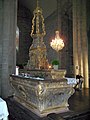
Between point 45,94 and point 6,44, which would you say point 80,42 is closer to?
point 6,44

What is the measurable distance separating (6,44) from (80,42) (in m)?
5.97

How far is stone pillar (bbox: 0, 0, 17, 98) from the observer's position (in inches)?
298

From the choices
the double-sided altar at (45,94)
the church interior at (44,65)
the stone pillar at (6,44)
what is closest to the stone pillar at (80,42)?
the church interior at (44,65)

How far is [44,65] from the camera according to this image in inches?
388

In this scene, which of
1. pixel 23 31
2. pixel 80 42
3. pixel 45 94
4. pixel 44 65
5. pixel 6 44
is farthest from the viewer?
pixel 23 31

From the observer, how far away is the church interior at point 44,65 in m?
4.50

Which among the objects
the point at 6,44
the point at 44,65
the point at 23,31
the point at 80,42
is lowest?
the point at 44,65

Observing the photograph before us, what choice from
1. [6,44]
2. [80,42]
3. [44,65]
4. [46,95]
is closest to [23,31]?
[80,42]

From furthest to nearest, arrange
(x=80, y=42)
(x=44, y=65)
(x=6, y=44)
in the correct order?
Answer: (x=80, y=42)
(x=44, y=65)
(x=6, y=44)

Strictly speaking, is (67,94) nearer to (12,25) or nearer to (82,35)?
(12,25)

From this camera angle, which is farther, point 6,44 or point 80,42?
point 80,42

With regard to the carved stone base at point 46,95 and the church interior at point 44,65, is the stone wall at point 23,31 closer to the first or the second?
the church interior at point 44,65

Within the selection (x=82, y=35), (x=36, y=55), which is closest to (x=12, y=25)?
(x=36, y=55)

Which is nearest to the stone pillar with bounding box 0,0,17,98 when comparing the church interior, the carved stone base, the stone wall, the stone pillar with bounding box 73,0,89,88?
the church interior
